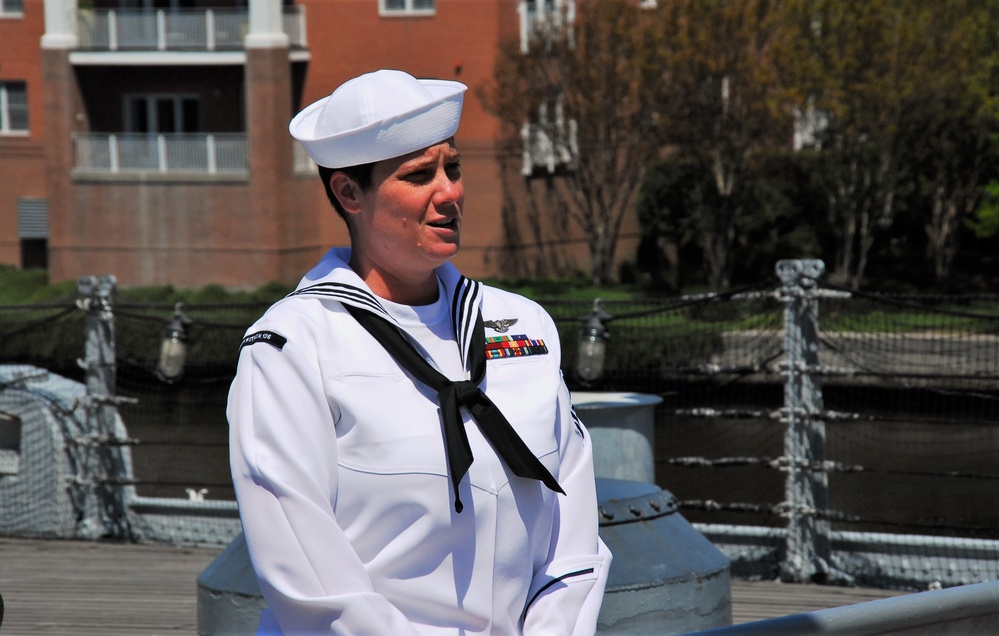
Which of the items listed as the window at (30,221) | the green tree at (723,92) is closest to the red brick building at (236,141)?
the window at (30,221)

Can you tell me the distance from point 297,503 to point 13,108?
115 feet

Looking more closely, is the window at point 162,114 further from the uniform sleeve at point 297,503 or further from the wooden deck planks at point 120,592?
the uniform sleeve at point 297,503

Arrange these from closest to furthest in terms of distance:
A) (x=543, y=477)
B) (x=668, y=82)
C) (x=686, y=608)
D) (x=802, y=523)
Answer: (x=543, y=477)
(x=686, y=608)
(x=802, y=523)
(x=668, y=82)

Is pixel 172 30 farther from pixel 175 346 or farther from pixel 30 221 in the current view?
pixel 175 346

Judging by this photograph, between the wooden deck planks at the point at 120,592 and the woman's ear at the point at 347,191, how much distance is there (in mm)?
4156

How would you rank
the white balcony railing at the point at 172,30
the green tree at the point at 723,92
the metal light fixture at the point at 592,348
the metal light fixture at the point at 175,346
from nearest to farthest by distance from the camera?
the metal light fixture at the point at 592,348, the metal light fixture at the point at 175,346, the green tree at the point at 723,92, the white balcony railing at the point at 172,30

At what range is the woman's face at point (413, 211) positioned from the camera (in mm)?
2406

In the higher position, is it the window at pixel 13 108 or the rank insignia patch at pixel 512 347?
the rank insignia patch at pixel 512 347

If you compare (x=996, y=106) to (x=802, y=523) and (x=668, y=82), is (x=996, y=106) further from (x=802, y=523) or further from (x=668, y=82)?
(x=802, y=523)

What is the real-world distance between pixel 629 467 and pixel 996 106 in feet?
73.1

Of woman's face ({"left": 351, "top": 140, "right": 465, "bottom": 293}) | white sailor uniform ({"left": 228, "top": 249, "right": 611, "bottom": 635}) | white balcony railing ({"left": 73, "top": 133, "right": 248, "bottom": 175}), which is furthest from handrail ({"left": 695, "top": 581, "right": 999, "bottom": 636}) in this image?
white balcony railing ({"left": 73, "top": 133, "right": 248, "bottom": 175})

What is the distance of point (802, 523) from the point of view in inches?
289

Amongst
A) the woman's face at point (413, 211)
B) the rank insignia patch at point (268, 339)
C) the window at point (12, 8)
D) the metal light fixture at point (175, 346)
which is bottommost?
the metal light fixture at point (175, 346)

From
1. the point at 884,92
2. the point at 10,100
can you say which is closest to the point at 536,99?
the point at 884,92
